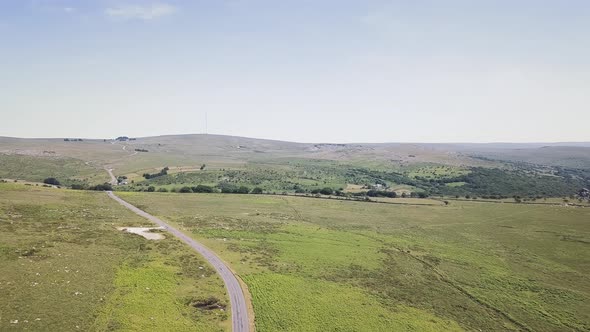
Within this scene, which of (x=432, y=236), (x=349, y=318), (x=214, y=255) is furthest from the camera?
(x=432, y=236)

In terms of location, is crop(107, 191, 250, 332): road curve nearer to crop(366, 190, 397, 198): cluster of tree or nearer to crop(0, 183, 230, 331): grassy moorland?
crop(0, 183, 230, 331): grassy moorland

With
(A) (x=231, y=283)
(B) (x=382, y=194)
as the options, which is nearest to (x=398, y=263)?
(A) (x=231, y=283)

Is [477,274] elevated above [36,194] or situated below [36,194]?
below

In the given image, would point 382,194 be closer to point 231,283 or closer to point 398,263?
point 398,263

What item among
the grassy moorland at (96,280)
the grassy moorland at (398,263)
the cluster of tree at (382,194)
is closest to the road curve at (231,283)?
the grassy moorland at (96,280)

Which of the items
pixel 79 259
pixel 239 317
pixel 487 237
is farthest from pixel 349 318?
pixel 487 237

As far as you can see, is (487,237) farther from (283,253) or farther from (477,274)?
(283,253)
